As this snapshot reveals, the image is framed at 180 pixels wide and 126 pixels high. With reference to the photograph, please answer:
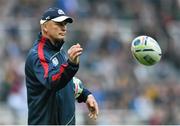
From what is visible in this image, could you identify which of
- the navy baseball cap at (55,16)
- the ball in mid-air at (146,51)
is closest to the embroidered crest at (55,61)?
the navy baseball cap at (55,16)

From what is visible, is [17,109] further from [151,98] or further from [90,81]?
[151,98]

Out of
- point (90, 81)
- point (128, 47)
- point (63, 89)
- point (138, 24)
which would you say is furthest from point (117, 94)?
point (63, 89)

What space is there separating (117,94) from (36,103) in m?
8.46

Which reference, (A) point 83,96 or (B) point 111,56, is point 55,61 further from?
(B) point 111,56

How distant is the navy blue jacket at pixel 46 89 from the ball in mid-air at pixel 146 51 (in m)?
0.95

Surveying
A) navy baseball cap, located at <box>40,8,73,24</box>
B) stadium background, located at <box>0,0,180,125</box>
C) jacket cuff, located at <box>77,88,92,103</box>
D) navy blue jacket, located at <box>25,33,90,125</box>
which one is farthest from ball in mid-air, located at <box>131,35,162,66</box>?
stadium background, located at <box>0,0,180,125</box>

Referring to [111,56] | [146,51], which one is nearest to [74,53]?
[146,51]

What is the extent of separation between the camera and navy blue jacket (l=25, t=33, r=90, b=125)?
324 inches

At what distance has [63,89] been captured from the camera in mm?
8594

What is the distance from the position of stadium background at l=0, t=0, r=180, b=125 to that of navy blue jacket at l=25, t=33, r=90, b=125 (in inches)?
258

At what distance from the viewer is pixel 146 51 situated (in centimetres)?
925

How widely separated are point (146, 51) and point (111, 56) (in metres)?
8.92

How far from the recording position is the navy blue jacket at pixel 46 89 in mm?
8227

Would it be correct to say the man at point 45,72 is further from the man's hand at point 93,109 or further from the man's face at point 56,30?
the man's hand at point 93,109
